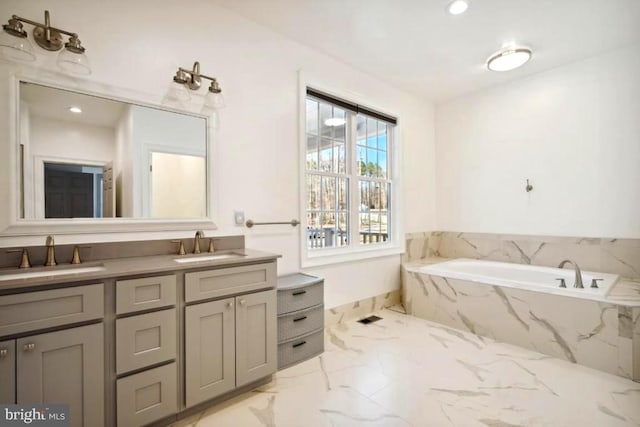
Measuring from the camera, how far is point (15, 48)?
4.90ft

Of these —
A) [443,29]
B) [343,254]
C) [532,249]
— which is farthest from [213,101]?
[532,249]

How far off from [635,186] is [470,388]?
256 centimetres

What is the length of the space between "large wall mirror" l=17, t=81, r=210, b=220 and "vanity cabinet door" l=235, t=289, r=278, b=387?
0.77 metres

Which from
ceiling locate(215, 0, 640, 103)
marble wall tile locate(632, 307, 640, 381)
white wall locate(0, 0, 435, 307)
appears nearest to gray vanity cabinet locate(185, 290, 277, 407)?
white wall locate(0, 0, 435, 307)

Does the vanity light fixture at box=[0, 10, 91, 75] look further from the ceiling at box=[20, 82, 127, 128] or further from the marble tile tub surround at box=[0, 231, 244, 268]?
the marble tile tub surround at box=[0, 231, 244, 268]

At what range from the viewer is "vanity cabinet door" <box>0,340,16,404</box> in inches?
46.8

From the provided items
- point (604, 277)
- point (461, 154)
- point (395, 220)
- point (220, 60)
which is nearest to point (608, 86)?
point (461, 154)

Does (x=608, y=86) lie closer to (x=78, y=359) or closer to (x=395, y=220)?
(x=395, y=220)

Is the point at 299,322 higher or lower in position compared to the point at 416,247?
lower

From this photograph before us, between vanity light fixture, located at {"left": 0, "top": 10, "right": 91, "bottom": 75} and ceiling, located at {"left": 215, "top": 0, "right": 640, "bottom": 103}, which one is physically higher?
ceiling, located at {"left": 215, "top": 0, "right": 640, "bottom": 103}

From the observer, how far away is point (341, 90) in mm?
3111

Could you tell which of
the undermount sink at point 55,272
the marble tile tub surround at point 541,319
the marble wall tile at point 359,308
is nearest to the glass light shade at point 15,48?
the undermount sink at point 55,272

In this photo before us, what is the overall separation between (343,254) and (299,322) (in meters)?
1.00

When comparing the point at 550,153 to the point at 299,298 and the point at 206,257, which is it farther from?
the point at 206,257
